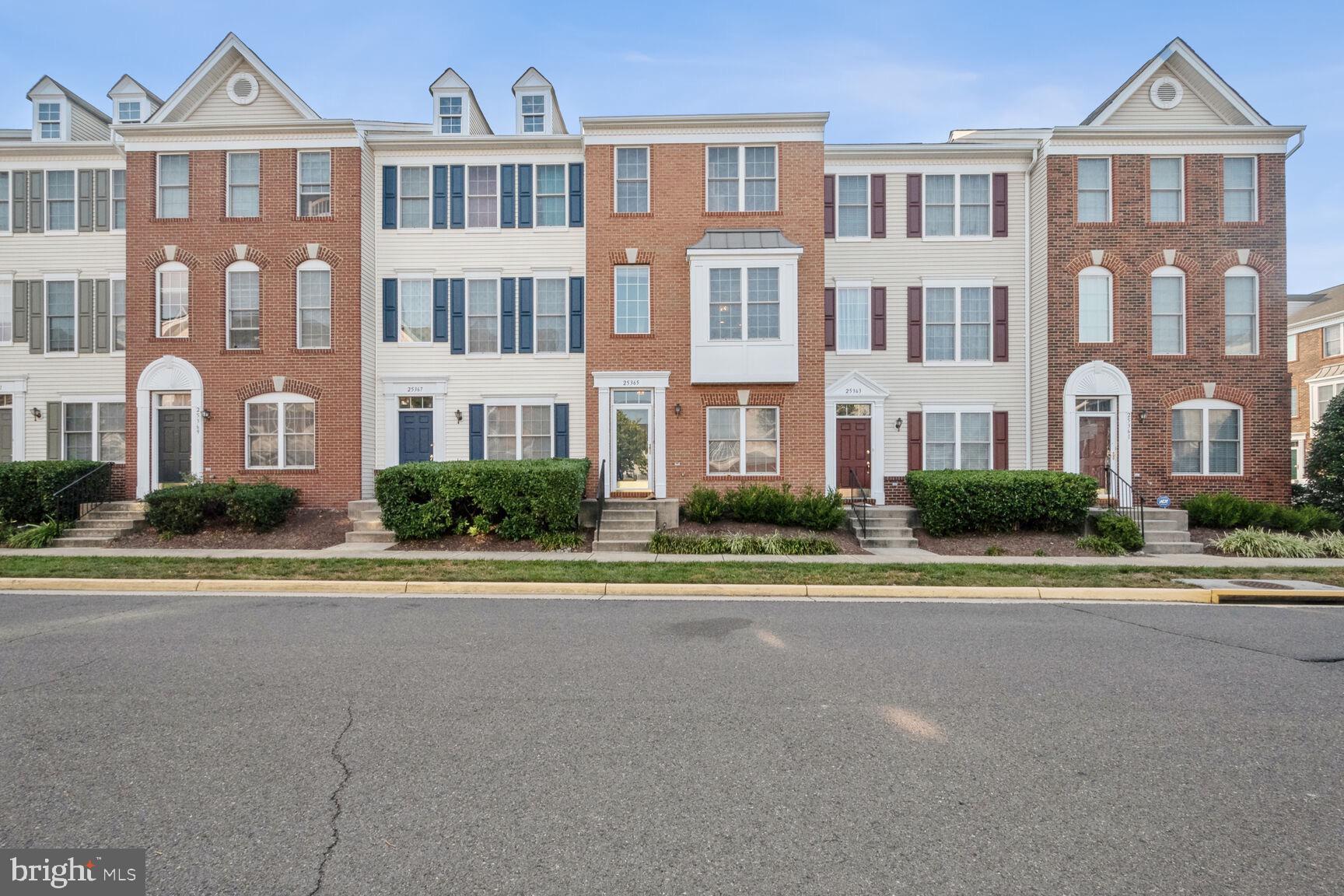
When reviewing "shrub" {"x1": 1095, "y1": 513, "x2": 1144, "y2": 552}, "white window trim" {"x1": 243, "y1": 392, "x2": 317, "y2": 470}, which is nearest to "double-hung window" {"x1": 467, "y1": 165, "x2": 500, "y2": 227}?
"white window trim" {"x1": 243, "y1": 392, "x2": 317, "y2": 470}

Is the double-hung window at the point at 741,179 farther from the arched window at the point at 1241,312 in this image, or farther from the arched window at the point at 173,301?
the arched window at the point at 173,301

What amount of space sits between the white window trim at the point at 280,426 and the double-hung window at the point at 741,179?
11.4 metres

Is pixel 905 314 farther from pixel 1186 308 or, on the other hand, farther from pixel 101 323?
pixel 101 323

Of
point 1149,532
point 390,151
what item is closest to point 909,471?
point 1149,532

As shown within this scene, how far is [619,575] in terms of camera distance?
11188 millimetres

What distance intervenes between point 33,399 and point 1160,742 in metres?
24.9

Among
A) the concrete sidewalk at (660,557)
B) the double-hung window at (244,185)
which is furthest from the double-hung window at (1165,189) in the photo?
the double-hung window at (244,185)

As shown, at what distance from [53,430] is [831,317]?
20.8m

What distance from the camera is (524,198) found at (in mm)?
18859

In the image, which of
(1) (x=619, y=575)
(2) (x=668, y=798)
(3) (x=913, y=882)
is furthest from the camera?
(1) (x=619, y=575)

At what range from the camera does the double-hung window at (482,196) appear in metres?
18.9

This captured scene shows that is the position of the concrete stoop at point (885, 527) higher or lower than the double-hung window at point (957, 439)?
lower

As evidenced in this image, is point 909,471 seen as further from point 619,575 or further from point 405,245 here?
point 405,245

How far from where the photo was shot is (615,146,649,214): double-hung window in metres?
18.2
